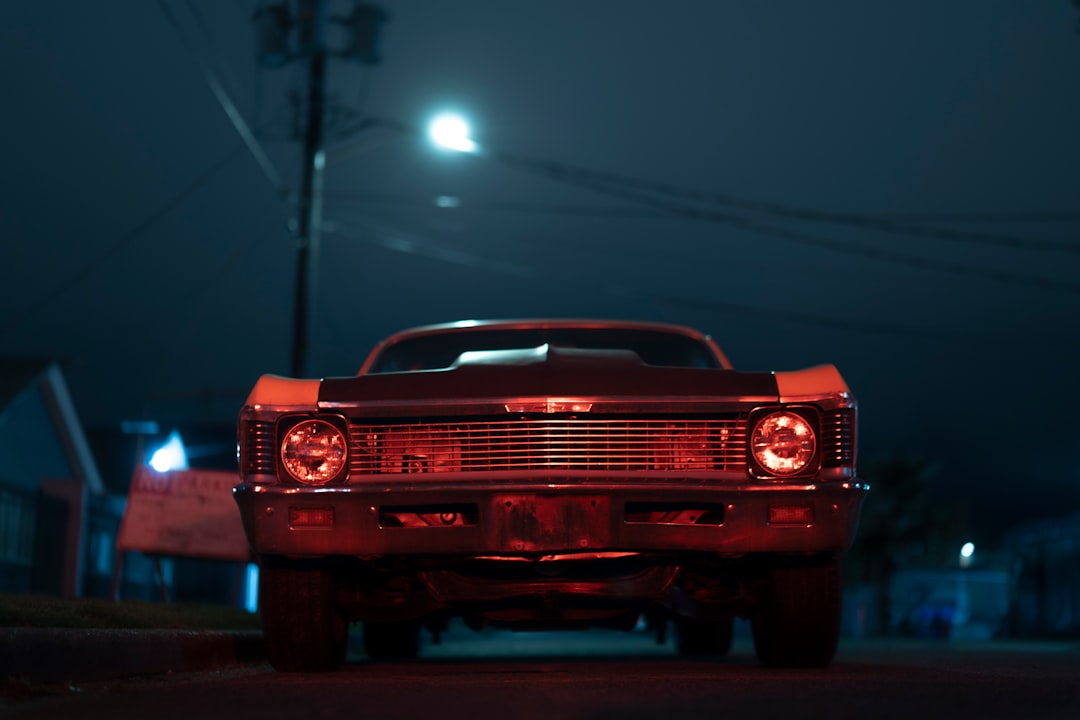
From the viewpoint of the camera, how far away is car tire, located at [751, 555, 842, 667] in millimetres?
6047

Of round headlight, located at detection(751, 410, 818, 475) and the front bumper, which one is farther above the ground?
round headlight, located at detection(751, 410, 818, 475)

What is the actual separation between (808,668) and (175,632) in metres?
3.01

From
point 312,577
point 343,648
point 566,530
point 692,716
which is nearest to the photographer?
point 692,716

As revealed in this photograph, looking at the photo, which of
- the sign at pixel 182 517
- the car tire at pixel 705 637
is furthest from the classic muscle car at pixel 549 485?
the sign at pixel 182 517

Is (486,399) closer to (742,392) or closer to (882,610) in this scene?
(742,392)

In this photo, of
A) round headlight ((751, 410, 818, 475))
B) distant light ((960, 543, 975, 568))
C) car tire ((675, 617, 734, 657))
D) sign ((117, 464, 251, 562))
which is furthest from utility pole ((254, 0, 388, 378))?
distant light ((960, 543, 975, 568))

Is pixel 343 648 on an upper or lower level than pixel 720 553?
lower

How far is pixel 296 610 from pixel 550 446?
134 centimetres

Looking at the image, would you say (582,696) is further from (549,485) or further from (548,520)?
(549,485)

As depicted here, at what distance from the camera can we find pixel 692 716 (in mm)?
4293

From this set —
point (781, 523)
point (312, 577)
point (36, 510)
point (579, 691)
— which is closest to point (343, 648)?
point (312, 577)

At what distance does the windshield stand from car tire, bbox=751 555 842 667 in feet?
5.98

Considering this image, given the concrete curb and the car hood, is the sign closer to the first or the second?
the concrete curb

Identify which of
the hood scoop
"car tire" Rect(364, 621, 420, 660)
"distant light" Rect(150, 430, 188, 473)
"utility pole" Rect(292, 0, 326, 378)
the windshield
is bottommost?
"car tire" Rect(364, 621, 420, 660)
